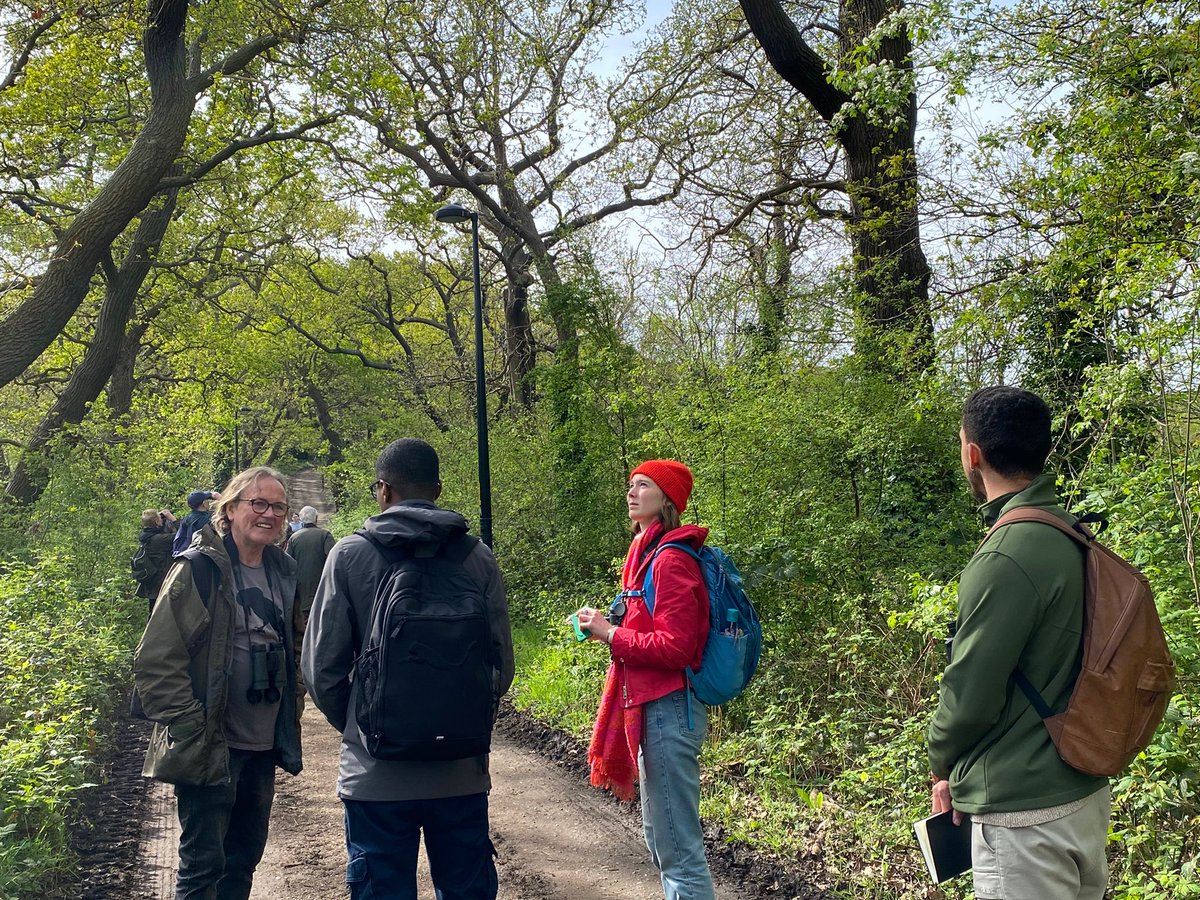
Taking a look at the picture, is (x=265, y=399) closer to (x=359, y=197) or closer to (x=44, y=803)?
(x=359, y=197)

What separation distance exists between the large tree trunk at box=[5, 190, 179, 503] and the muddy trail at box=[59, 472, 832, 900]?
860cm

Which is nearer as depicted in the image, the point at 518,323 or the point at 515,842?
the point at 515,842

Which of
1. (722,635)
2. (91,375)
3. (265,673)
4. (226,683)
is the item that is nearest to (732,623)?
(722,635)

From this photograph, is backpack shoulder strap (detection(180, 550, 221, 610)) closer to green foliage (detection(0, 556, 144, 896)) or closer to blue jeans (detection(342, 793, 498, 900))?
blue jeans (detection(342, 793, 498, 900))

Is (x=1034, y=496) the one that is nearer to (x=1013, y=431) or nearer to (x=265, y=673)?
(x=1013, y=431)

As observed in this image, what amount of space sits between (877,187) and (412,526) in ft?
28.2

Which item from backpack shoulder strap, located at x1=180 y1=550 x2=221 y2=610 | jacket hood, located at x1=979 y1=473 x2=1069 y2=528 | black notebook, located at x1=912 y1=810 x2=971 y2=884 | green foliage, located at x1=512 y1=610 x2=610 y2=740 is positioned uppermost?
jacket hood, located at x1=979 y1=473 x2=1069 y2=528

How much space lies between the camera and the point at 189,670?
3576 mm

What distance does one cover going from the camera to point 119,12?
1212 centimetres

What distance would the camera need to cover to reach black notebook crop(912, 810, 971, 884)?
2498mm

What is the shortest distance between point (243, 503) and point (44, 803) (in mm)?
2661

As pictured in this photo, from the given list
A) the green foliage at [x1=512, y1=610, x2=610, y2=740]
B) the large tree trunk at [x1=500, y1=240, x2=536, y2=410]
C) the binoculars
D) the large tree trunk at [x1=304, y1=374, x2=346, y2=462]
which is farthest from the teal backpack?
the large tree trunk at [x1=304, y1=374, x2=346, y2=462]

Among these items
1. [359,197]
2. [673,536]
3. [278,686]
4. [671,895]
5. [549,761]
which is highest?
[359,197]

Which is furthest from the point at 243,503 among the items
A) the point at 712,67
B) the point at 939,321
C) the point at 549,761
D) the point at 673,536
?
the point at 712,67
